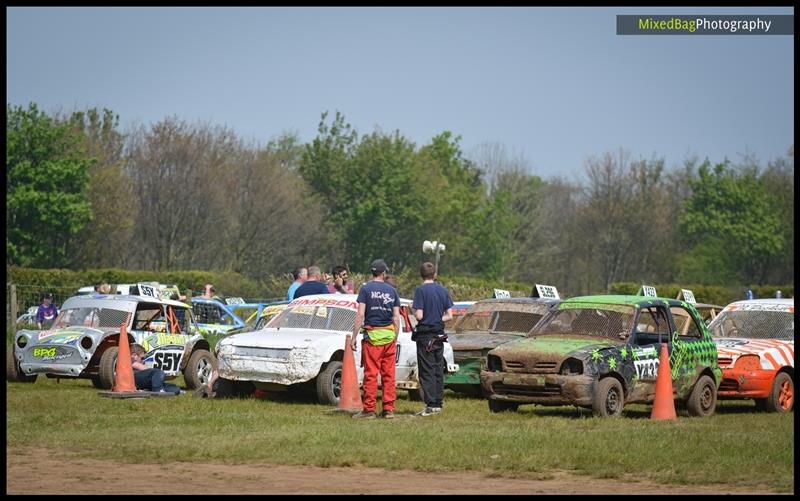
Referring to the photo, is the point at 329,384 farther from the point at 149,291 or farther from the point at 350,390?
the point at 149,291

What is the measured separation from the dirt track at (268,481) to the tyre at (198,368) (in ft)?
29.9

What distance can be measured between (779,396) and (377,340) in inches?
240

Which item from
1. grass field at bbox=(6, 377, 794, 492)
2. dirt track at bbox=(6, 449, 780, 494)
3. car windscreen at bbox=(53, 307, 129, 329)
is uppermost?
car windscreen at bbox=(53, 307, 129, 329)

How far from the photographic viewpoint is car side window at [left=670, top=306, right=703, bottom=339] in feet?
57.6

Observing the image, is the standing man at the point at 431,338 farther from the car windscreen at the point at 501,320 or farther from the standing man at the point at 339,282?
A: the standing man at the point at 339,282

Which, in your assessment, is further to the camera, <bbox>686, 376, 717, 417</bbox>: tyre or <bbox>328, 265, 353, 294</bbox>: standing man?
<bbox>328, 265, 353, 294</bbox>: standing man

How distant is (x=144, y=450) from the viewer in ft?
40.5

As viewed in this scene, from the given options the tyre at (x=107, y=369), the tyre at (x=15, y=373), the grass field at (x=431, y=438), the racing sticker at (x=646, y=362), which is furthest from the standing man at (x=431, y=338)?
the tyre at (x=15, y=373)

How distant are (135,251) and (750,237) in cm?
3821

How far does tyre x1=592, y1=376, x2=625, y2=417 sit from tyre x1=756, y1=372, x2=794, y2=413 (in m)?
3.00

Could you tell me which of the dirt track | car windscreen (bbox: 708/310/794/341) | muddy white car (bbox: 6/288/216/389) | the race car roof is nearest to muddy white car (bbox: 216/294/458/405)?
muddy white car (bbox: 6/288/216/389)

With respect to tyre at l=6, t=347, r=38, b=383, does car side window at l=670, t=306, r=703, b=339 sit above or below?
above

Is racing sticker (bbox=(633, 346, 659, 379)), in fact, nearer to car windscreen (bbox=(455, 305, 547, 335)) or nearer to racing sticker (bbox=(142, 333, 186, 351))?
car windscreen (bbox=(455, 305, 547, 335))

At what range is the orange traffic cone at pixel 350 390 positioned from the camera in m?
16.5
